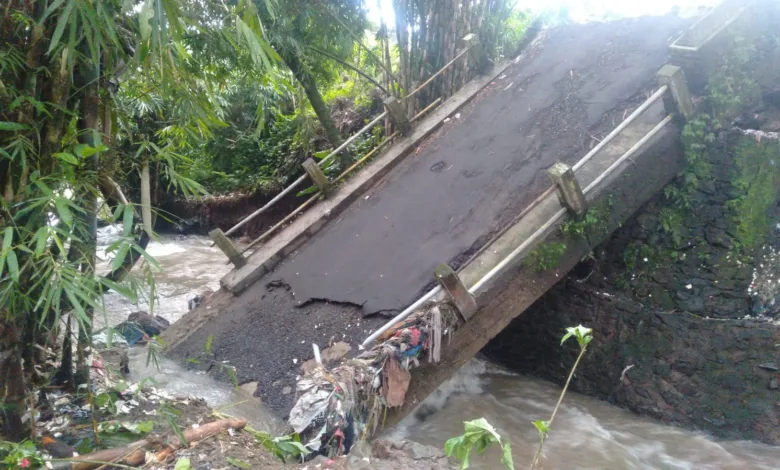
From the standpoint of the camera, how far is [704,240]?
5156 mm

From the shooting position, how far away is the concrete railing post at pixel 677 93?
198 inches

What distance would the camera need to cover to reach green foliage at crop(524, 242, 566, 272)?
478 cm

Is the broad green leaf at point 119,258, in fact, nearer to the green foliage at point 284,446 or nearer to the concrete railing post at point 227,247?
the green foliage at point 284,446

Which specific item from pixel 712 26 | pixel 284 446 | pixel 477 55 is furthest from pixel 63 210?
pixel 477 55

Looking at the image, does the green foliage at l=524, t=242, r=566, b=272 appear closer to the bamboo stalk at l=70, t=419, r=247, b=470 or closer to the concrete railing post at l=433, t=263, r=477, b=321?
the concrete railing post at l=433, t=263, r=477, b=321

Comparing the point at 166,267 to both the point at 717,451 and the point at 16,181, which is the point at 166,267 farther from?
the point at 717,451

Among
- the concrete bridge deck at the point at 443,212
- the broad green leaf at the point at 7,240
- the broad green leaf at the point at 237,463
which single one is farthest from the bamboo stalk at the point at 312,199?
the broad green leaf at the point at 7,240

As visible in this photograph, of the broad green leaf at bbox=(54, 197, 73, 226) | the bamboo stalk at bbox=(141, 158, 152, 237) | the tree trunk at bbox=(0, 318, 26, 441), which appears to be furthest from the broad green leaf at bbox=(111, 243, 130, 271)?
the tree trunk at bbox=(0, 318, 26, 441)

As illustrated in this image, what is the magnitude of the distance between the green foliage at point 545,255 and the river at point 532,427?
5.04 ft

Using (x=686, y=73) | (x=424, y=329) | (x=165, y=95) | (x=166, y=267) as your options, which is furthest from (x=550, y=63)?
(x=166, y=267)

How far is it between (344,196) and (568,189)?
9.13 ft

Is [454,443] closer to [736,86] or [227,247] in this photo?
[227,247]

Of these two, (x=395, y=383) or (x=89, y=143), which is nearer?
(x=89, y=143)

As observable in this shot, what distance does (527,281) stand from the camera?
15.9ft
